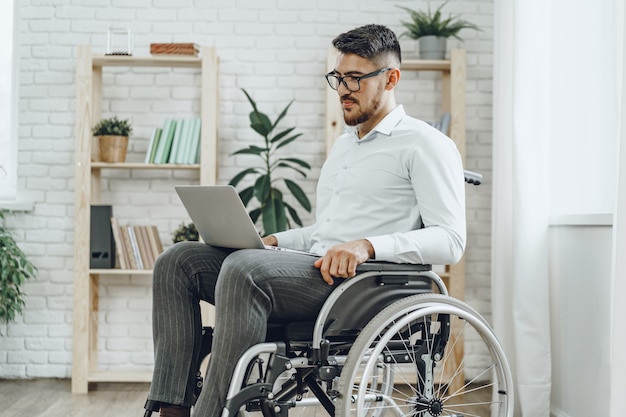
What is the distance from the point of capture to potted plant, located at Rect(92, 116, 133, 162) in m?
3.59

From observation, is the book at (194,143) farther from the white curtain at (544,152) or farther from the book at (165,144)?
the white curtain at (544,152)

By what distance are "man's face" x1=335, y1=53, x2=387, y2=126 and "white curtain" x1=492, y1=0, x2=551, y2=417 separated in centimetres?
102

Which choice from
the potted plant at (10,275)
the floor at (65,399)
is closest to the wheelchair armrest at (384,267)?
the floor at (65,399)

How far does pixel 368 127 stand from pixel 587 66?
1109mm

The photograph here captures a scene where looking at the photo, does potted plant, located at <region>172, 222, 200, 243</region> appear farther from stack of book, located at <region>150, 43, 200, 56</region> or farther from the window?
the window

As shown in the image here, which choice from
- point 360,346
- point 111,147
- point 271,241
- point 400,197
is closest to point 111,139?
point 111,147

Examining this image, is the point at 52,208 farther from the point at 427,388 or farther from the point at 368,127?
the point at 427,388

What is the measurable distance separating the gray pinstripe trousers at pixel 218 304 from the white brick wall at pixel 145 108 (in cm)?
188

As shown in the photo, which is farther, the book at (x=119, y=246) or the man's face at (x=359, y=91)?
the book at (x=119, y=246)

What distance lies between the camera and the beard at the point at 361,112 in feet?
6.98

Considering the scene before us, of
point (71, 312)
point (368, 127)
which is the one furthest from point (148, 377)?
point (368, 127)

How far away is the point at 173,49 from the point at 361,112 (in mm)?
1707

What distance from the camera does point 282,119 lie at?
3.90 m

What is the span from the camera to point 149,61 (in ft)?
11.9
